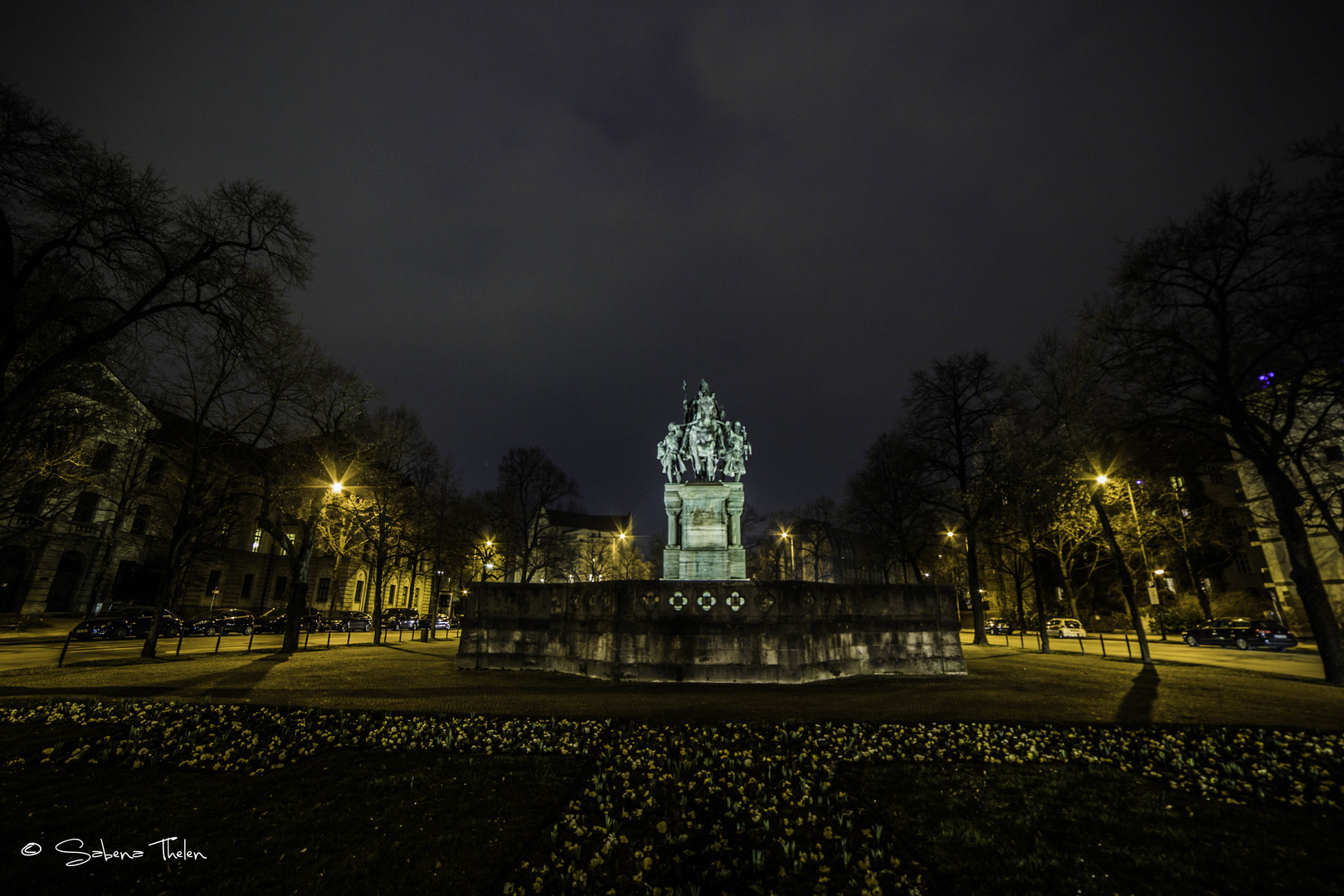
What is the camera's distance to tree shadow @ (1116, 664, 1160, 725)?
8797 millimetres

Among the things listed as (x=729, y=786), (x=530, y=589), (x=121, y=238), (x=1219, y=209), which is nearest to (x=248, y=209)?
(x=121, y=238)

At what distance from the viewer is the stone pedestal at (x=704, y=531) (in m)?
18.9

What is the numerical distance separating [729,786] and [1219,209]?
1945 cm

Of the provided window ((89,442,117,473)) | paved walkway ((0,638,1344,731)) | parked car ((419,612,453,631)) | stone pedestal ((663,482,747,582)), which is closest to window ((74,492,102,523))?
window ((89,442,117,473))

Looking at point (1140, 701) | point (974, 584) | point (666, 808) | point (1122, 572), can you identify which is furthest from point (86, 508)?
point (1122, 572)

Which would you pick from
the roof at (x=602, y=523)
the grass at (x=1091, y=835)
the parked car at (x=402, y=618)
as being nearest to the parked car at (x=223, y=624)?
the parked car at (x=402, y=618)

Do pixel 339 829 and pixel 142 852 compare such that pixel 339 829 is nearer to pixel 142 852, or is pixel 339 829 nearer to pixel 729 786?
pixel 142 852

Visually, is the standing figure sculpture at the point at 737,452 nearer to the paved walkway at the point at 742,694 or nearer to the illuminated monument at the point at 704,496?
the illuminated monument at the point at 704,496

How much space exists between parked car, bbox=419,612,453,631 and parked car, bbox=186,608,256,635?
882cm

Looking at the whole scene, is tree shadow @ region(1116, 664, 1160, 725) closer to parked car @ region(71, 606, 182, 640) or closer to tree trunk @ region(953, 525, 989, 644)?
tree trunk @ region(953, 525, 989, 644)

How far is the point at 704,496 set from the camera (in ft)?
64.0

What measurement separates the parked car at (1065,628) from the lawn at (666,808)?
104ft

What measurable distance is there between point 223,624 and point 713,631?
33241 millimetres

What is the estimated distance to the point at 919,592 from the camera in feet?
47.0
